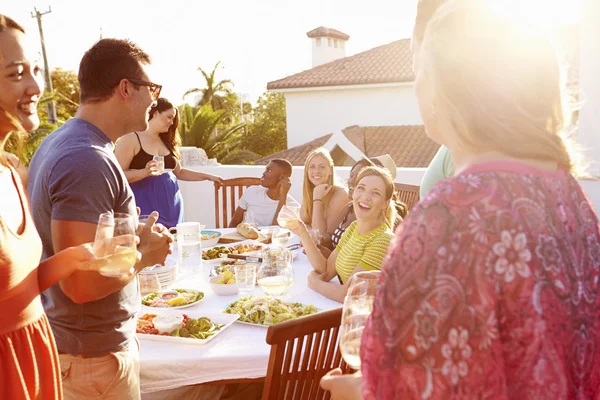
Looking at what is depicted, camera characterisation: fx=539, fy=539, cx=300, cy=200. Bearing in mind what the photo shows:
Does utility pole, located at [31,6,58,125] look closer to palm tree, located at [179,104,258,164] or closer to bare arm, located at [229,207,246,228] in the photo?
palm tree, located at [179,104,258,164]

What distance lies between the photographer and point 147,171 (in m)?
4.21

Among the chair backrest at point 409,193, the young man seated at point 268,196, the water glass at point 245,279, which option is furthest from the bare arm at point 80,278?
the chair backrest at point 409,193

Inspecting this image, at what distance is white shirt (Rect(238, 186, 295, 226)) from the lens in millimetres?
5172

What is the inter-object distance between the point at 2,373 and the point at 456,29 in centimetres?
137

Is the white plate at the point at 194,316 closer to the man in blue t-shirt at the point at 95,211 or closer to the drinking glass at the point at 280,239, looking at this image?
the man in blue t-shirt at the point at 95,211

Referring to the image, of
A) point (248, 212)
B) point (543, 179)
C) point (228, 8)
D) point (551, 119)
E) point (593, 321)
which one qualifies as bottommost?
point (248, 212)

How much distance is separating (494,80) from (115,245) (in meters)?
1.11

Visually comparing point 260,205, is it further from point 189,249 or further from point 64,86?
point 64,86

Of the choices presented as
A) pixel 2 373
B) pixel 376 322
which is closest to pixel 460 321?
pixel 376 322

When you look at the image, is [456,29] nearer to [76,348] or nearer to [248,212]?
[76,348]

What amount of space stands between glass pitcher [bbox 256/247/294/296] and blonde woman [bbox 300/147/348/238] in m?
1.69

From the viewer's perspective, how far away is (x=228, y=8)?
44.4 meters

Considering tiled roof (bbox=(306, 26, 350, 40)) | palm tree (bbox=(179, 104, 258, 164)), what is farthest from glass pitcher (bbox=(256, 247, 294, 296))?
tiled roof (bbox=(306, 26, 350, 40))

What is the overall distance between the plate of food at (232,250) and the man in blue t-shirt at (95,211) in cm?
157
